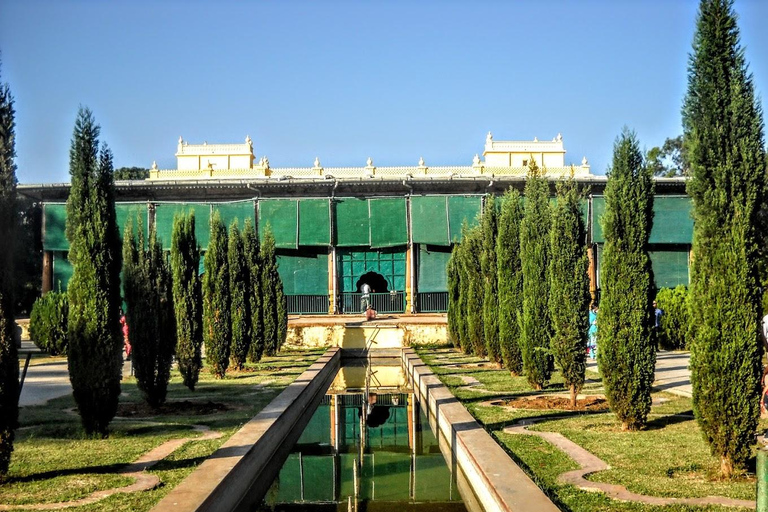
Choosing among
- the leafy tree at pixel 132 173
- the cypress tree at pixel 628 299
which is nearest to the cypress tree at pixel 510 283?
the cypress tree at pixel 628 299

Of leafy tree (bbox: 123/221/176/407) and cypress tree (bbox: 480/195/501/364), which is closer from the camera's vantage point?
leafy tree (bbox: 123/221/176/407)

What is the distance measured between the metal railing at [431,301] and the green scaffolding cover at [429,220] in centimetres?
211

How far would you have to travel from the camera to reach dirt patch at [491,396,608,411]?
11164 millimetres

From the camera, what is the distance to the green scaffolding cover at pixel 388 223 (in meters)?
32.5

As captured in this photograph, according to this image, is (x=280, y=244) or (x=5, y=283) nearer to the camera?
(x=5, y=283)

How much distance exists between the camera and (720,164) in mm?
6828

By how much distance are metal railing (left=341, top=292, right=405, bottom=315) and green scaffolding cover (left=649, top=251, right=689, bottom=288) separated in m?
10.5

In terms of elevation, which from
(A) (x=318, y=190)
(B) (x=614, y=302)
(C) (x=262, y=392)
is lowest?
(C) (x=262, y=392)

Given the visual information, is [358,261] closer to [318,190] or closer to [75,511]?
[318,190]

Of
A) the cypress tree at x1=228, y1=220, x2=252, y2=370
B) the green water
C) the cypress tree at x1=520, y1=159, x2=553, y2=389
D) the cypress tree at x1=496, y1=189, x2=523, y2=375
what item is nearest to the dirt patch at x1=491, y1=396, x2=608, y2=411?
the cypress tree at x1=520, y1=159, x2=553, y2=389

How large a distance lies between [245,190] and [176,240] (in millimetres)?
20375

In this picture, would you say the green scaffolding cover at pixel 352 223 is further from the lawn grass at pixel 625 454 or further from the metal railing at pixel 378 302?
the lawn grass at pixel 625 454

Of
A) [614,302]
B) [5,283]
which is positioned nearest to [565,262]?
[614,302]

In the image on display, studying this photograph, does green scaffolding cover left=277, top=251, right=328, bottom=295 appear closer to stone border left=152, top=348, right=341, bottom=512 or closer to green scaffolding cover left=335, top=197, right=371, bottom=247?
green scaffolding cover left=335, top=197, right=371, bottom=247
